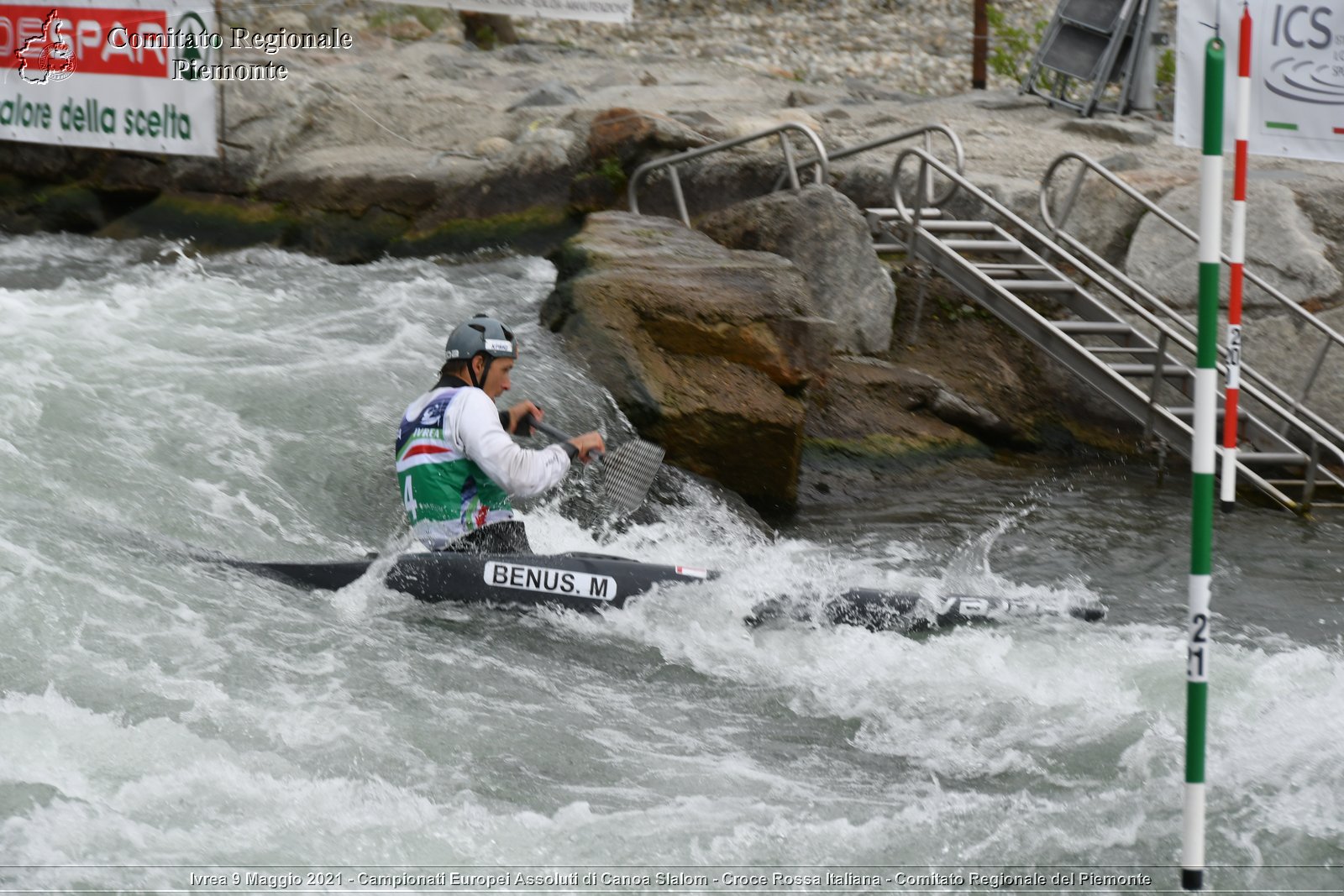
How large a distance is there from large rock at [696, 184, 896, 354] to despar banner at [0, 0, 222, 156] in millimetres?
3892

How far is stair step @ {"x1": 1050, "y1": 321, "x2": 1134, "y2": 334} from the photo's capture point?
8422 mm

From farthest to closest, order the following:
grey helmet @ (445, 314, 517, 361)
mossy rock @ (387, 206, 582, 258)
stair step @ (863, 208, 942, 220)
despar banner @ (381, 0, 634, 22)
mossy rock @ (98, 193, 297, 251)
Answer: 1. mossy rock @ (98, 193, 297, 251)
2. mossy rock @ (387, 206, 582, 258)
3. despar banner @ (381, 0, 634, 22)
4. stair step @ (863, 208, 942, 220)
5. grey helmet @ (445, 314, 517, 361)

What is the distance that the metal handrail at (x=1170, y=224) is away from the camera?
8.05 m

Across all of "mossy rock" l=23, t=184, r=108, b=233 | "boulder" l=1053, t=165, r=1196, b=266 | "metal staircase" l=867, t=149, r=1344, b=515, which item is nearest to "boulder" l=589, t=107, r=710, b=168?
"metal staircase" l=867, t=149, r=1344, b=515

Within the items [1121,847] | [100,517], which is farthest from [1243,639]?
[100,517]

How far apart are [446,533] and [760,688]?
1447mm

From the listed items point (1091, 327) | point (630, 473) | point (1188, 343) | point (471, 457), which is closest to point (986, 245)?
point (1091, 327)

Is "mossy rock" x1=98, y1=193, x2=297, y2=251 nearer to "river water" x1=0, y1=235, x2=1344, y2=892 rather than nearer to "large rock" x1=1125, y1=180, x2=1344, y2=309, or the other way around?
"river water" x1=0, y1=235, x2=1344, y2=892

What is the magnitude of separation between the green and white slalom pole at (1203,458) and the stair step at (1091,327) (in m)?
5.30

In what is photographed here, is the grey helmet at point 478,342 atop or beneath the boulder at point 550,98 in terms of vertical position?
beneath

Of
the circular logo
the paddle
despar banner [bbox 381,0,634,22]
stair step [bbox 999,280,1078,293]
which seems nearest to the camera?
the paddle

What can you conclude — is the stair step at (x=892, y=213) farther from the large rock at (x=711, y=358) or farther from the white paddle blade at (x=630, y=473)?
the white paddle blade at (x=630, y=473)

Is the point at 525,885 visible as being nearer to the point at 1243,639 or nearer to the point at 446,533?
the point at 446,533

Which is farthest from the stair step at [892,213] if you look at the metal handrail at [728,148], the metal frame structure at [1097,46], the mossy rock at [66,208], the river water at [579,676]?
the mossy rock at [66,208]
